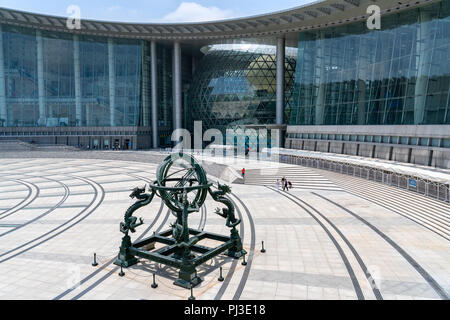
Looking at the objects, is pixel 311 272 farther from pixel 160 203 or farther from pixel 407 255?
pixel 160 203

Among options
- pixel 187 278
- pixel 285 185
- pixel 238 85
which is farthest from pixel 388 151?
pixel 238 85

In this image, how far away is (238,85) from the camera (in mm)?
65812

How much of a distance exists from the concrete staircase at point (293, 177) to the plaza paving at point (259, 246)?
0.67 m

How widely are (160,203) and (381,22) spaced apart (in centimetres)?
3354

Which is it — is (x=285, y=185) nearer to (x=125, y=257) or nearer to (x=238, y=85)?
(x=125, y=257)

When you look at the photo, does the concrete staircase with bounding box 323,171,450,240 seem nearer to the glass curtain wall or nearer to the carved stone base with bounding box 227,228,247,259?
the carved stone base with bounding box 227,228,247,259

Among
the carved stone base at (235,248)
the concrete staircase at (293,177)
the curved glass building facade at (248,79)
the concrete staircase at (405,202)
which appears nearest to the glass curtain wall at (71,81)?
the curved glass building facade at (248,79)

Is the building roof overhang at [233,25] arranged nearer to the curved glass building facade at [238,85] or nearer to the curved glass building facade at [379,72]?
the curved glass building facade at [379,72]

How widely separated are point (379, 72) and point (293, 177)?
17280mm

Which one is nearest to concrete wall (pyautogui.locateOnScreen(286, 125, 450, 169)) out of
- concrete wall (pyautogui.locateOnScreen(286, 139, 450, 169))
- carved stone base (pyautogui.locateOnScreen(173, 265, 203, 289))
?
concrete wall (pyautogui.locateOnScreen(286, 139, 450, 169))

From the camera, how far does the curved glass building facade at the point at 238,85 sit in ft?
207

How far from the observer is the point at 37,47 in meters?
64.1

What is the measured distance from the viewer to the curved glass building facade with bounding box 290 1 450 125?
109 feet
